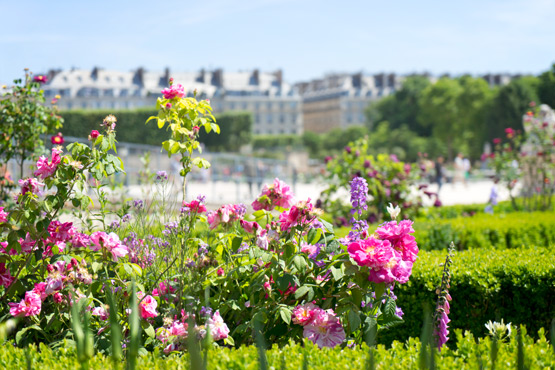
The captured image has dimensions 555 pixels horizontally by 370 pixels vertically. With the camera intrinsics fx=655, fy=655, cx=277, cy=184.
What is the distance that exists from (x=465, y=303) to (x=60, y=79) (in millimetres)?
90500

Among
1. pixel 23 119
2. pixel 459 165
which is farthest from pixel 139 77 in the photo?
pixel 23 119

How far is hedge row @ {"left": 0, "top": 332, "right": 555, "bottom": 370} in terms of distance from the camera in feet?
8.68

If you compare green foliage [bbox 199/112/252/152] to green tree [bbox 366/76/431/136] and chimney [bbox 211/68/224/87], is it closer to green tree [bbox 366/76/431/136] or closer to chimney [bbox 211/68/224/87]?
green tree [bbox 366/76/431/136]

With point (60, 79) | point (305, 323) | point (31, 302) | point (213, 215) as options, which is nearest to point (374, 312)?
point (305, 323)

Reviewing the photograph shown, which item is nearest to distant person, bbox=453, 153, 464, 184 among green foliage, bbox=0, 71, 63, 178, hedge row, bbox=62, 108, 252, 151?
hedge row, bbox=62, 108, 252, 151

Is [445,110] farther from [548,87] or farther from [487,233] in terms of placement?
[487,233]

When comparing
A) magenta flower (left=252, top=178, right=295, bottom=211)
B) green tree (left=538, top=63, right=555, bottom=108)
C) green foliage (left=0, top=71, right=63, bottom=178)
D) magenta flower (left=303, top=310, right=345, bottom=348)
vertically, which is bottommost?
magenta flower (left=303, top=310, right=345, bottom=348)

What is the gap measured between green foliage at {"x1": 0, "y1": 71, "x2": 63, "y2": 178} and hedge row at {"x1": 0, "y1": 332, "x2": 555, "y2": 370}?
5052mm

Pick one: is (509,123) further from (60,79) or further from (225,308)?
(60,79)

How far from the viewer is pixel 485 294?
179 inches

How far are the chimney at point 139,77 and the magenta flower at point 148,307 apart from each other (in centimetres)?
9140

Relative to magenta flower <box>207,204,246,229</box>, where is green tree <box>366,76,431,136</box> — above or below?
above

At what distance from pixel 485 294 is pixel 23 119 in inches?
219

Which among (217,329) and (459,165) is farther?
(459,165)
